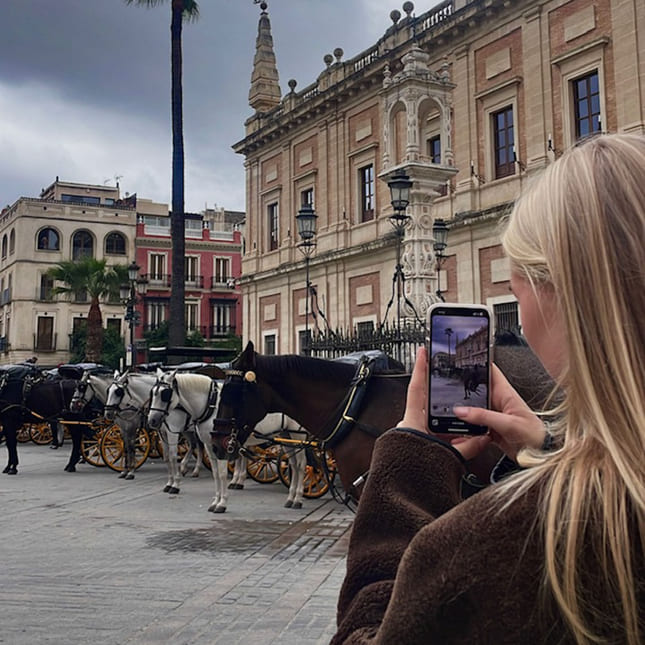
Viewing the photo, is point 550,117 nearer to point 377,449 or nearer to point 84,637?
point 84,637

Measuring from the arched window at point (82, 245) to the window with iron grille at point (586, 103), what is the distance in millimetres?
38561

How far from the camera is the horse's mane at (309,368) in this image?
5.54 m

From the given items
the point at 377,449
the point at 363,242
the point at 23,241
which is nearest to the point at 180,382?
the point at 377,449

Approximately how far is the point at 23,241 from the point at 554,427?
52590 millimetres

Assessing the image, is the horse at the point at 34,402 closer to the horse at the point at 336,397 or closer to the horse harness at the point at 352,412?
the horse at the point at 336,397

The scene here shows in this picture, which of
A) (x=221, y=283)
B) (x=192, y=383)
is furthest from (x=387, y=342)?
(x=221, y=283)

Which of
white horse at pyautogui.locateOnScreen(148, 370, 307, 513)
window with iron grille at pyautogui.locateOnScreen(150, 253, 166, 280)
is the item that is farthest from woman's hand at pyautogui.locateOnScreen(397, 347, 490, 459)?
window with iron grille at pyautogui.locateOnScreen(150, 253, 166, 280)

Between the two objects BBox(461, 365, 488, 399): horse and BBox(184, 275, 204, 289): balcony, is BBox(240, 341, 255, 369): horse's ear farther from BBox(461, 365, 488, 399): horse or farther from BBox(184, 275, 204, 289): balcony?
BBox(184, 275, 204, 289): balcony

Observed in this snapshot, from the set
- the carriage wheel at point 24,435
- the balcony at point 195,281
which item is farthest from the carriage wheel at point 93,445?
the balcony at point 195,281

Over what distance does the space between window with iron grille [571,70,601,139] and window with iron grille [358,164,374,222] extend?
8784 mm

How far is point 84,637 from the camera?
4453 mm

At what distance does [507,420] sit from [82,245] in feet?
174

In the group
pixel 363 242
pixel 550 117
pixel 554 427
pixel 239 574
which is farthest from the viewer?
pixel 363 242

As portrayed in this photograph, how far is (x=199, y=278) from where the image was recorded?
5269cm
